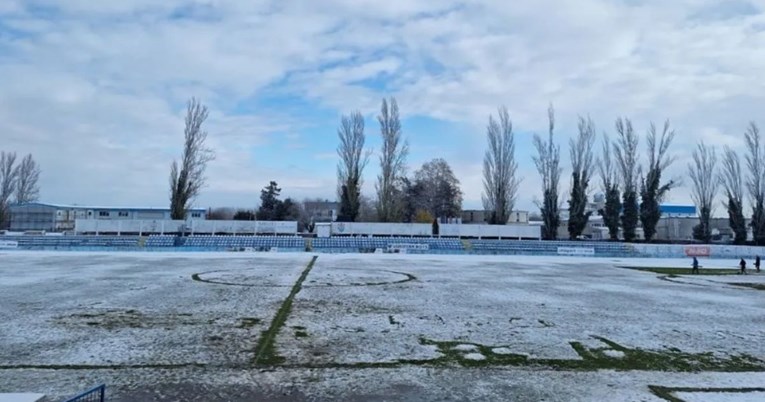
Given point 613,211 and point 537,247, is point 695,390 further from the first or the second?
point 613,211

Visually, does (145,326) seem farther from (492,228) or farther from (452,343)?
(492,228)

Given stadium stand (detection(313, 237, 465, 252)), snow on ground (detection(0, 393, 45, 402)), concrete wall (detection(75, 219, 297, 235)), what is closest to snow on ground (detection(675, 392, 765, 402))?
snow on ground (detection(0, 393, 45, 402))

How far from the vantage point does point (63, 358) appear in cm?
775

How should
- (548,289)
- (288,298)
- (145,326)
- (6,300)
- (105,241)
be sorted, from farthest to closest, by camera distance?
(105,241) → (548,289) → (288,298) → (6,300) → (145,326)

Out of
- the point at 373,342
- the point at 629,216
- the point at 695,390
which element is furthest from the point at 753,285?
the point at 629,216

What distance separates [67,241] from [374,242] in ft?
75.4

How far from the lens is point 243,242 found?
3853 centimetres

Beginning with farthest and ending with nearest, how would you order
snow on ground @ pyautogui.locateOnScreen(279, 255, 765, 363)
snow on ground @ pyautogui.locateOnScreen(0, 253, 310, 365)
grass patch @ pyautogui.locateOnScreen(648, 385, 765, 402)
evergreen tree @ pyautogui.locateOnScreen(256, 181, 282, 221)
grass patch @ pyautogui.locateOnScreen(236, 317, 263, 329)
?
evergreen tree @ pyautogui.locateOnScreen(256, 181, 282, 221) < grass patch @ pyautogui.locateOnScreen(236, 317, 263, 329) < snow on ground @ pyautogui.locateOnScreen(279, 255, 765, 363) < snow on ground @ pyautogui.locateOnScreen(0, 253, 310, 365) < grass patch @ pyautogui.locateOnScreen(648, 385, 765, 402)

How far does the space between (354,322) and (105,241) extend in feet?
111

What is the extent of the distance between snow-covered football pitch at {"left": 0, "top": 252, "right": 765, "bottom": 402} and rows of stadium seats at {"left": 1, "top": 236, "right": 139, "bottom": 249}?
835 inches

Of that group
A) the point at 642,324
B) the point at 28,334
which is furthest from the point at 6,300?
the point at 642,324

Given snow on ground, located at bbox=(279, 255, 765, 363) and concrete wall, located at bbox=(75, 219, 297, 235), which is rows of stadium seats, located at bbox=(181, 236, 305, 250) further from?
snow on ground, located at bbox=(279, 255, 765, 363)

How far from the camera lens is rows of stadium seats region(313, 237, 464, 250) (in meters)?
39.0

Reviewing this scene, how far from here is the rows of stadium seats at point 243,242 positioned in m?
38.2
